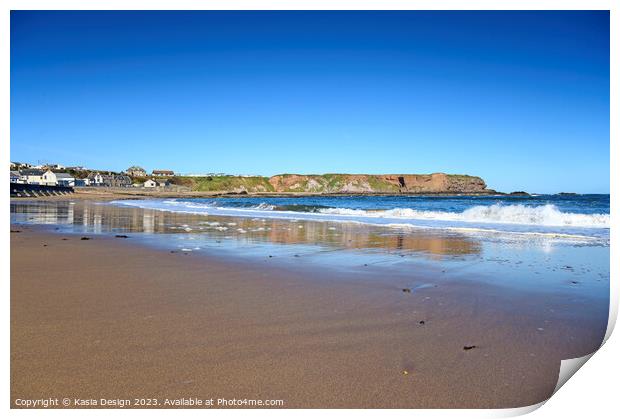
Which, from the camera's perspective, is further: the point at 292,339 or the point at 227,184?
the point at 227,184

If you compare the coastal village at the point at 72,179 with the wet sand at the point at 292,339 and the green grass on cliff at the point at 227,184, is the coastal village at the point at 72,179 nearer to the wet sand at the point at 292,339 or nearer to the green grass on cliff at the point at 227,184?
the green grass on cliff at the point at 227,184

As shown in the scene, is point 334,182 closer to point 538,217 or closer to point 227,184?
point 227,184

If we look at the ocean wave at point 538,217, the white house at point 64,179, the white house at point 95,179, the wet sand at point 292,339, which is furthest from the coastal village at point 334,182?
the wet sand at point 292,339

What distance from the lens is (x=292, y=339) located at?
3.10m

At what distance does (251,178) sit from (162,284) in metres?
143

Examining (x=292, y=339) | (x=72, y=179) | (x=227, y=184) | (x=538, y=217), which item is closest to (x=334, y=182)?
(x=227, y=184)

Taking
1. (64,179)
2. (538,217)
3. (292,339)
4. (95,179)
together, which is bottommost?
(292,339)

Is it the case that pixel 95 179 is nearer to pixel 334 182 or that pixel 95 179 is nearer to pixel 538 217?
pixel 334 182

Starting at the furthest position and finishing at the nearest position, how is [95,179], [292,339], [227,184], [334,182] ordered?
1. [334,182]
2. [227,184]
3. [95,179]
4. [292,339]

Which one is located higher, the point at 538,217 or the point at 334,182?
the point at 334,182

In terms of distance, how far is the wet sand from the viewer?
2328 millimetres

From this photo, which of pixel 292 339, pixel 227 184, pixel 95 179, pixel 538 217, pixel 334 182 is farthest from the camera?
pixel 334 182
